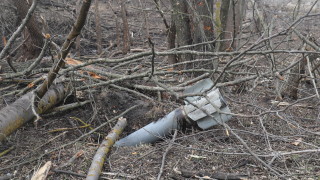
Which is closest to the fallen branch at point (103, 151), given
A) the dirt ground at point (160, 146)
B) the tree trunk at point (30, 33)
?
the dirt ground at point (160, 146)

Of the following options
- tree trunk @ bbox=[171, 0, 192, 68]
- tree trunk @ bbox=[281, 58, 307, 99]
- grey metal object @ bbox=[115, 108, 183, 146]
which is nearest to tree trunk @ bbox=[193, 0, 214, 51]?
tree trunk @ bbox=[171, 0, 192, 68]

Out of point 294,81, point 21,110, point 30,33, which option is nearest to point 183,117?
point 21,110

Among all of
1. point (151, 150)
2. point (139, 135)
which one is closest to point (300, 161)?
point (151, 150)

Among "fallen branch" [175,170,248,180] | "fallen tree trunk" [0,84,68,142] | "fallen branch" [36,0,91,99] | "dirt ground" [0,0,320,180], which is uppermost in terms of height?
"fallen branch" [36,0,91,99]

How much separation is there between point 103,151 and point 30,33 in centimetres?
452

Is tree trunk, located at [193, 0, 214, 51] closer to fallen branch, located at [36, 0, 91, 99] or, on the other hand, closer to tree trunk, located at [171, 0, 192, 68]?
tree trunk, located at [171, 0, 192, 68]

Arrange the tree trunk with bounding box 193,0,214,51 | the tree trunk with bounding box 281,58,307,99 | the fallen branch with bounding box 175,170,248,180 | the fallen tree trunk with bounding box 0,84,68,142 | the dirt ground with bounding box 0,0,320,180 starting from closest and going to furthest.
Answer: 1. the fallen branch with bounding box 175,170,248,180
2. the dirt ground with bounding box 0,0,320,180
3. the fallen tree trunk with bounding box 0,84,68,142
4. the tree trunk with bounding box 281,58,307,99
5. the tree trunk with bounding box 193,0,214,51

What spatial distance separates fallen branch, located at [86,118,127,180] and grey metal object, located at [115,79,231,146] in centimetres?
12

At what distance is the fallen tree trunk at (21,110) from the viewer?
3.50m

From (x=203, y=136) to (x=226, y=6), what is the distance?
314cm

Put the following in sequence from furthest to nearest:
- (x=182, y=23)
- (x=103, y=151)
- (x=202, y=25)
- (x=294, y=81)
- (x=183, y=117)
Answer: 1. (x=182, y=23)
2. (x=202, y=25)
3. (x=294, y=81)
4. (x=183, y=117)
5. (x=103, y=151)

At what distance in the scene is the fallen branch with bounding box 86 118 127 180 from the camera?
3132 mm

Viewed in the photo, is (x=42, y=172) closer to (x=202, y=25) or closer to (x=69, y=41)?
(x=69, y=41)

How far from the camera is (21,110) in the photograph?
3.72 m
